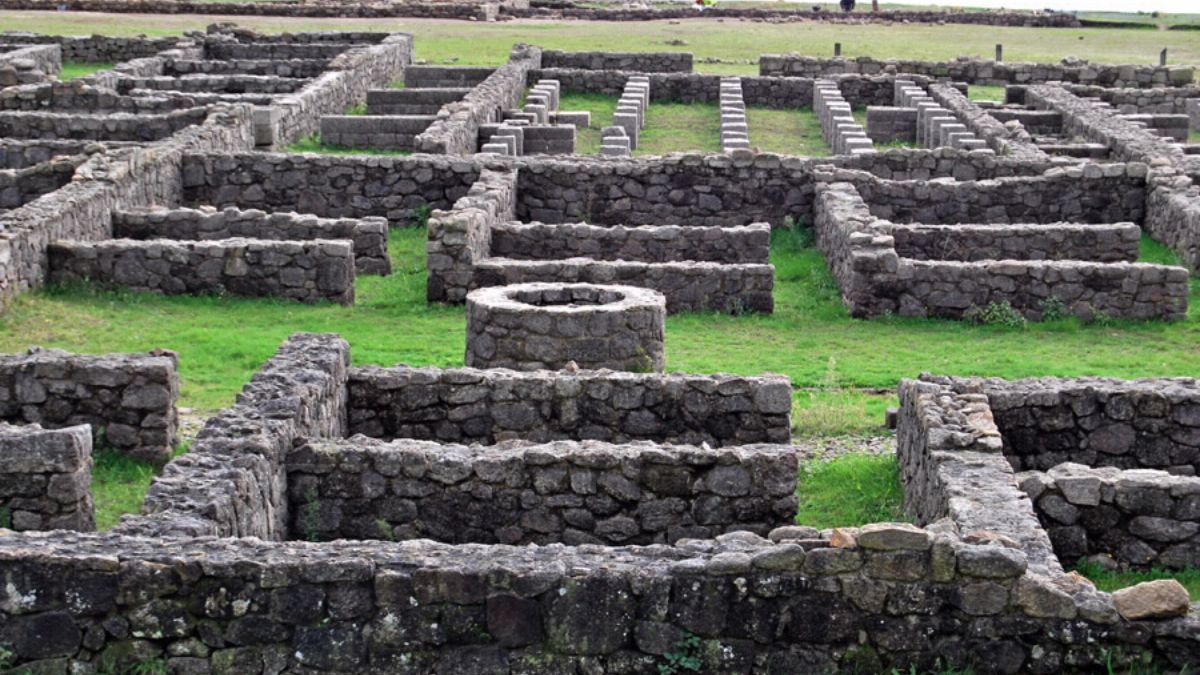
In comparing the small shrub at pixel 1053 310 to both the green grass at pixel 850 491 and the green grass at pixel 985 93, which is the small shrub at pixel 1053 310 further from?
the green grass at pixel 985 93

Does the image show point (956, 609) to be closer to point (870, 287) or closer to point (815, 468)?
point (815, 468)

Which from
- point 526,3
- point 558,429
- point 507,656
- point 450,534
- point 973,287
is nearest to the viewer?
point 507,656

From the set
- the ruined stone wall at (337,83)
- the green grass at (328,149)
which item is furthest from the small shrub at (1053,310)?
the ruined stone wall at (337,83)

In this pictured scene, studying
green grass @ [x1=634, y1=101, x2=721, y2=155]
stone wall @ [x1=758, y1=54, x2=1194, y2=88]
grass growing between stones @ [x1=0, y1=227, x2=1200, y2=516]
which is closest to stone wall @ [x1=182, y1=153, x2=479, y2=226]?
grass growing between stones @ [x1=0, y1=227, x2=1200, y2=516]

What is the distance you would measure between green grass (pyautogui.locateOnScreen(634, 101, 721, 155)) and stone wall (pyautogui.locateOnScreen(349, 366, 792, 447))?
16489mm

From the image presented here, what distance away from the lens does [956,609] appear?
928cm

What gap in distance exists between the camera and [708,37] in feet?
179

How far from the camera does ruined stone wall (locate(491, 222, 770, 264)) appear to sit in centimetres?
2245

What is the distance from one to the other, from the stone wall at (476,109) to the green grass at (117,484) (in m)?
13.8

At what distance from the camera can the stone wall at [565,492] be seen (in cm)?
1230

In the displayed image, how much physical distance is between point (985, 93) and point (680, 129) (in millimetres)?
9731

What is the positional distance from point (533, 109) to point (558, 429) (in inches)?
799

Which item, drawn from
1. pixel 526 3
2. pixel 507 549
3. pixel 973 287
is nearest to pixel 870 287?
pixel 973 287

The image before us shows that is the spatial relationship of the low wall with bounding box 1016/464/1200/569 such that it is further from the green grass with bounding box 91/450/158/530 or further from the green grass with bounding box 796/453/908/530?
the green grass with bounding box 91/450/158/530
